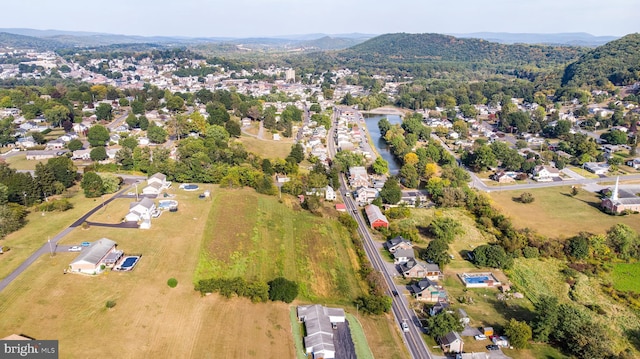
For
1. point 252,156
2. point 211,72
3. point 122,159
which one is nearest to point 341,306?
point 252,156

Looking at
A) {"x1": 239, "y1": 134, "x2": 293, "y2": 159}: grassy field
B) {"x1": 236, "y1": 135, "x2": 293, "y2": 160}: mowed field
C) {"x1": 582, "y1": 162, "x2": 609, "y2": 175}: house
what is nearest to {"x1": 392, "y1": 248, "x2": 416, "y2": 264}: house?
{"x1": 236, "y1": 135, "x2": 293, "y2": 160}: mowed field

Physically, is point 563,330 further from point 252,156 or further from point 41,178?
point 41,178

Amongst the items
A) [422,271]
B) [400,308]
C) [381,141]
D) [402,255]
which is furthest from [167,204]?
[381,141]

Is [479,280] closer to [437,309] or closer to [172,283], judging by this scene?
[437,309]

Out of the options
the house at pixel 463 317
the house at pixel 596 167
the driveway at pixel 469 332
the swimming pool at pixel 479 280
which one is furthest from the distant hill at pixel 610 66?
the driveway at pixel 469 332

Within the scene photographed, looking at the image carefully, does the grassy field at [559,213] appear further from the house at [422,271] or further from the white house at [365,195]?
the house at [422,271]

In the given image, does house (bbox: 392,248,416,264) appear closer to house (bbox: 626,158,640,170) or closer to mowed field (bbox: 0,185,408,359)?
mowed field (bbox: 0,185,408,359)
